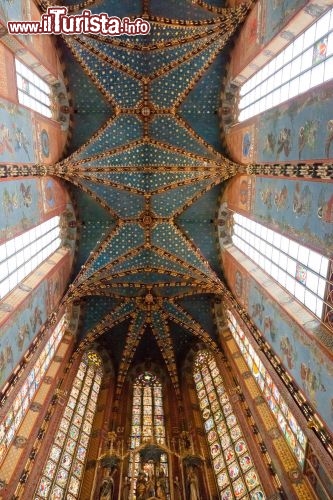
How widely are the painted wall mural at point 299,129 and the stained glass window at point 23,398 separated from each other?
35.5 ft

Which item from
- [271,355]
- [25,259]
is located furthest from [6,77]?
[271,355]

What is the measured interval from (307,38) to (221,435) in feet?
45.4

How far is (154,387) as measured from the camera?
2211 centimetres

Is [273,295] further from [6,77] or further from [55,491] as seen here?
[6,77]

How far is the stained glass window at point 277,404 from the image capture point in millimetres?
13395

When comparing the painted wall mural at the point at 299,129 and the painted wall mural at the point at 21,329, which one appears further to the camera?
the painted wall mural at the point at 21,329

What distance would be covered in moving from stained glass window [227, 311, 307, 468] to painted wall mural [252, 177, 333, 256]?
5349 mm

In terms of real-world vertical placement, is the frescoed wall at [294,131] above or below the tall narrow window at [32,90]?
below

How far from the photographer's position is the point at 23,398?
1546 cm

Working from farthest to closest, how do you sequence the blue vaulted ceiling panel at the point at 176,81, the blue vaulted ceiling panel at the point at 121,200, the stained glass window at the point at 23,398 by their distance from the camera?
the blue vaulted ceiling panel at the point at 121,200, the blue vaulted ceiling panel at the point at 176,81, the stained glass window at the point at 23,398

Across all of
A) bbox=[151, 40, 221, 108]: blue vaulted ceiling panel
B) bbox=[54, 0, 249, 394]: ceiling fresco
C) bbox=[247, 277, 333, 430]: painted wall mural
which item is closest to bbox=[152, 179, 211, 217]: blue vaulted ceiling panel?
bbox=[54, 0, 249, 394]: ceiling fresco

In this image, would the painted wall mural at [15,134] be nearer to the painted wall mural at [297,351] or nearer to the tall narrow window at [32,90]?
the tall narrow window at [32,90]

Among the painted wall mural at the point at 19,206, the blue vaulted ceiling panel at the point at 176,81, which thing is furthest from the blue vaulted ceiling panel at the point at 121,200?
the painted wall mural at the point at 19,206

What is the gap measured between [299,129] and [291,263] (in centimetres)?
396
